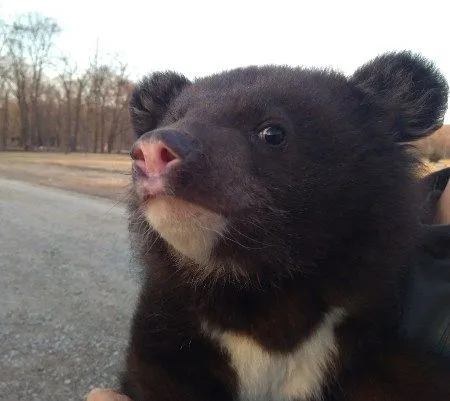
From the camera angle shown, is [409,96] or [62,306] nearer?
[409,96]

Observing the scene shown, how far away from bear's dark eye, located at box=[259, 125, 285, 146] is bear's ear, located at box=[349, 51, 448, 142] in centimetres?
50

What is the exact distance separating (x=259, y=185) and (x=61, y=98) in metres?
72.8

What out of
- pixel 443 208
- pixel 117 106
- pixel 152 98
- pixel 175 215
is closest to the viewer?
pixel 175 215

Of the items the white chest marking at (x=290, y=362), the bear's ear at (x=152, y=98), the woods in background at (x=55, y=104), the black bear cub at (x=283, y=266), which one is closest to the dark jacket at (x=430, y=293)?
the black bear cub at (x=283, y=266)

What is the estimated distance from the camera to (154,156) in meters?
1.86

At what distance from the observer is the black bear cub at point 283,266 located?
2.17 metres

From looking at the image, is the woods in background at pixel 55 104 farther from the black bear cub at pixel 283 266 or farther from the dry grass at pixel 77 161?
the black bear cub at pixel 283 266

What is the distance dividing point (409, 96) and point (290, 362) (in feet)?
4.12

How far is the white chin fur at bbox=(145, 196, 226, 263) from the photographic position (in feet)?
6.46

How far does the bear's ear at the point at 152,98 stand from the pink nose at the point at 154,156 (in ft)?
3.45

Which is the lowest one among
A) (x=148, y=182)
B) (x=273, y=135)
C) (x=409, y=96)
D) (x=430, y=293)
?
(x=430, y=293)

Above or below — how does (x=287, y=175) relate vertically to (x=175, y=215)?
above

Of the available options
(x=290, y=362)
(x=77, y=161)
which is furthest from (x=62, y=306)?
(x=77, y=161)

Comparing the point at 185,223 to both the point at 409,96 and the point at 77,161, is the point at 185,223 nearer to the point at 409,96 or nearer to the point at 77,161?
the point at 409,96
